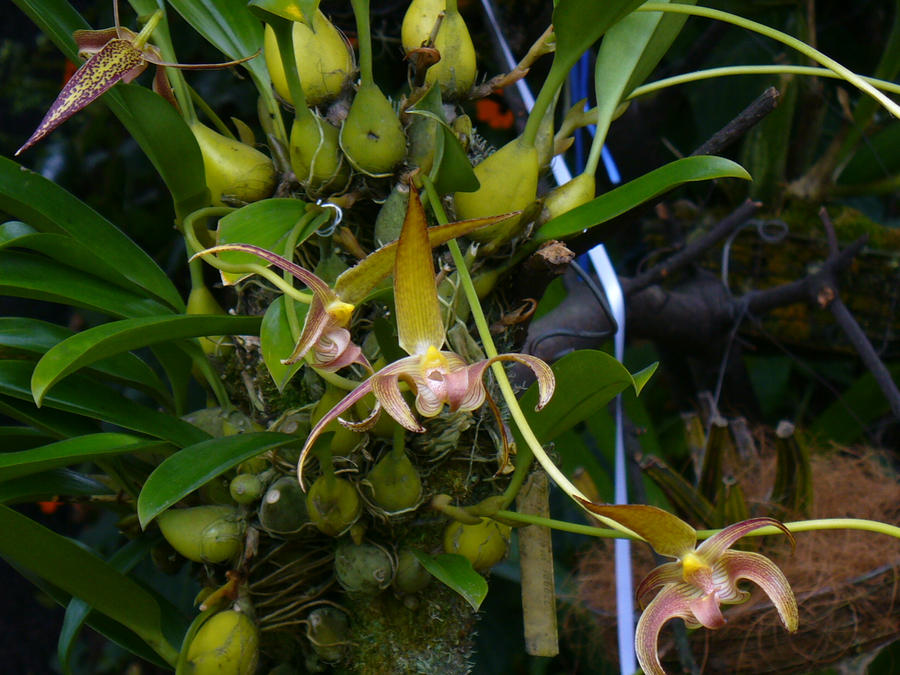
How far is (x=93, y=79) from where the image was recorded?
0.42 metres

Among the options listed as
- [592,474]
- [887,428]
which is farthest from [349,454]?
[887,428]

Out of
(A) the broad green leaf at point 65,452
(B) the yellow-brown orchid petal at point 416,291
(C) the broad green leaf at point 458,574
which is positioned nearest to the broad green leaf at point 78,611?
(A) the broad green leaf at point 65,452

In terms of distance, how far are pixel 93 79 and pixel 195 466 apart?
21 cm

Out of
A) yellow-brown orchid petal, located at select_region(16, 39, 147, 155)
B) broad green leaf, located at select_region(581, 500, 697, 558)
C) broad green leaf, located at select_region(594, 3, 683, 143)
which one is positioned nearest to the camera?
broad green leaf, located at select_region(581, 500, 697, 558)

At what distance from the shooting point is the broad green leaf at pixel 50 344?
49 centimetres

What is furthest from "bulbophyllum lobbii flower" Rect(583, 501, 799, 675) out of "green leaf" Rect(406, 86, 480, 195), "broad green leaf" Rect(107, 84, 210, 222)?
"broad green leaf" Rect(107, 84, 210, 222)

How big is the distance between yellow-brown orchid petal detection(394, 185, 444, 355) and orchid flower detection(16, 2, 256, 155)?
176 millimetres

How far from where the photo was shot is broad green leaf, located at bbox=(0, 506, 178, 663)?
0.43 meters

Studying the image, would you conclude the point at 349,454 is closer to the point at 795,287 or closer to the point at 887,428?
the point at 795,287

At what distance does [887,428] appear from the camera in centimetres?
121

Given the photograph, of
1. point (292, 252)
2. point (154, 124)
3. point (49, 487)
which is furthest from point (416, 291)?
point (49, 487)

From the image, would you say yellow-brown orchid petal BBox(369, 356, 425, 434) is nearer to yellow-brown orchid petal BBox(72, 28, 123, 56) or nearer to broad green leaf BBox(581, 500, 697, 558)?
broad green leaf BBox(581, 500, 697, 558)

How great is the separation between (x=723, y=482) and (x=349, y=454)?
415 millimetres

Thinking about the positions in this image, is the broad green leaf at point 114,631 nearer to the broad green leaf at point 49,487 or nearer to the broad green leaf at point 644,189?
the broad green leaf at point 49,487
